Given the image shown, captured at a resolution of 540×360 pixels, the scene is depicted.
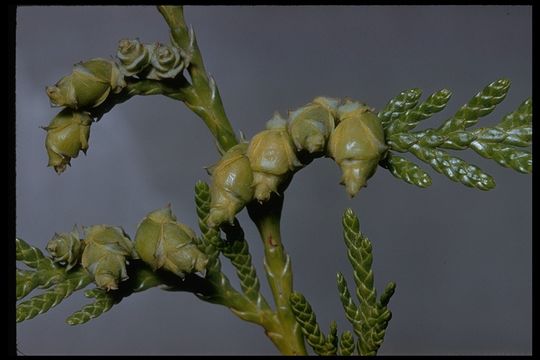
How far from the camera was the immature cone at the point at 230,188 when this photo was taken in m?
1.13

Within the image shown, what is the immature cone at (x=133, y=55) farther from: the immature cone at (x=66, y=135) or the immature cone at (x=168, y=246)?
the immature cone at (x=168, y=246)

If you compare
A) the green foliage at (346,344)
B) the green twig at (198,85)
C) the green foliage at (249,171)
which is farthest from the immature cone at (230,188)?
the green foliage at (346,344)

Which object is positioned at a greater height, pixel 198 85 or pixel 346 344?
pixel 198 85

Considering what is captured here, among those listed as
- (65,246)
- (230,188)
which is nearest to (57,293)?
(65,246)

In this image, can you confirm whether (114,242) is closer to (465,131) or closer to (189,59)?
Result: (189,59)

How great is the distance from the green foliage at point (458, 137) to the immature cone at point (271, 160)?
0.20 meters

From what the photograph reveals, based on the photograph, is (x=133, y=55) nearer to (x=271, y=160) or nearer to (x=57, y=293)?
(x=271, y=160)

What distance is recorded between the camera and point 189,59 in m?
1.35

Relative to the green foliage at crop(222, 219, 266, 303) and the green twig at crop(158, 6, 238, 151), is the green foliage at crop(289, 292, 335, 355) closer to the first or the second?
the green foliage at crop(222, 219, 266, 303)

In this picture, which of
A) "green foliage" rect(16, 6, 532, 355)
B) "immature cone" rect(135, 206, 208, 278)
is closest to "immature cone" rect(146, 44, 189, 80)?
"green foliage" rect(16, 6, 532, 355)

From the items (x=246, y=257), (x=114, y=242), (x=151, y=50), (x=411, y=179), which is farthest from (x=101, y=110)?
(x=411, y=179)

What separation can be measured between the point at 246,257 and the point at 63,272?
0.33 metres

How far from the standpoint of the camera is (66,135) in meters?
1.28

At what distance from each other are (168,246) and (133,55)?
327 millimetres
